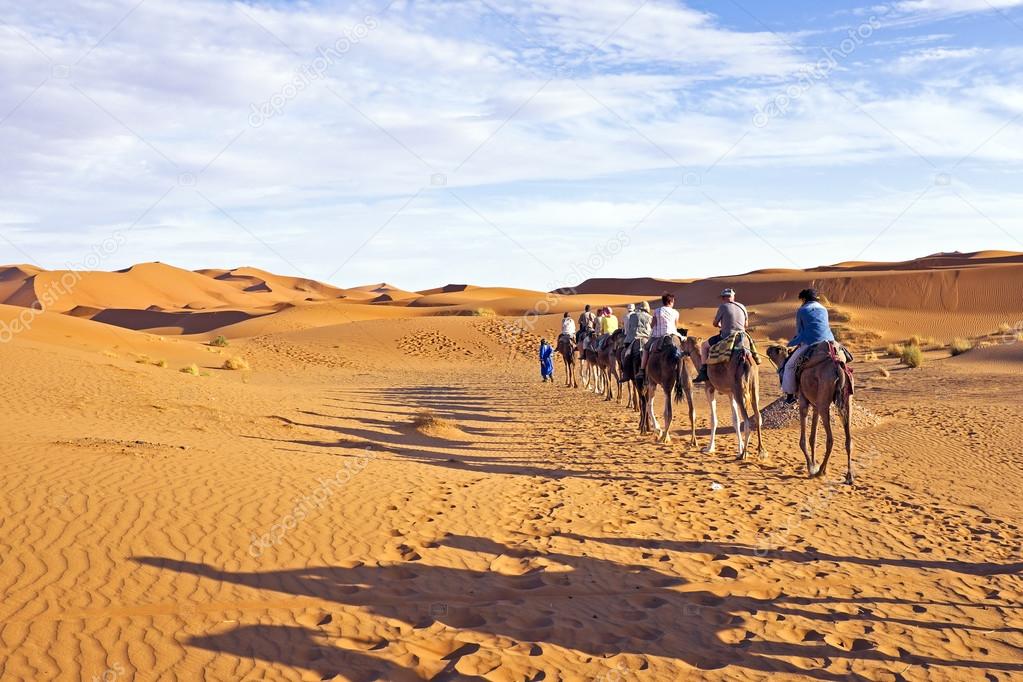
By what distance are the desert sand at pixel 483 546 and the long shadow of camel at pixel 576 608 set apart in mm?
25

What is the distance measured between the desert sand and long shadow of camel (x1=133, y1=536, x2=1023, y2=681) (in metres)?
0.02

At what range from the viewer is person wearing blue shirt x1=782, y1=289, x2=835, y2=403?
12211mm

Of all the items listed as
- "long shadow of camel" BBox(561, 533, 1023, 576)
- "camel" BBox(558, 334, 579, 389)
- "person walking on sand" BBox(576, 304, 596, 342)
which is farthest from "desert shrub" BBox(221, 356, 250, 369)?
"long shadow of camel" BBox(561, 533, 1023, 576)

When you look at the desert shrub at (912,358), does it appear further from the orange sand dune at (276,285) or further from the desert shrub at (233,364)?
the orange sand dune at (276,285)

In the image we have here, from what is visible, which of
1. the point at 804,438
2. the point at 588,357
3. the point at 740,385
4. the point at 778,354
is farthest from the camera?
the point at 588,357

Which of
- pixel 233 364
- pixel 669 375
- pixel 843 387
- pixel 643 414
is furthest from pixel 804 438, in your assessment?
pixel 233 364

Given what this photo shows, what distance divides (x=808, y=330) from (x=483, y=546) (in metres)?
6.62

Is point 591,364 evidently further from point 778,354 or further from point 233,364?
point 233,364

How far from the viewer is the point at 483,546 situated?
8328mm

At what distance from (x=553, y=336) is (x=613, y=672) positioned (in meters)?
49.9

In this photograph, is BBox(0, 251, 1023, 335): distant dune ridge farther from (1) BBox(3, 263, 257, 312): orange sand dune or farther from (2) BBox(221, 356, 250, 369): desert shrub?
(2) BBox(221, 356, 250, 369): desert shrub

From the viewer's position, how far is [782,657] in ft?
19.3

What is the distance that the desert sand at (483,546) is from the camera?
582 centimetres

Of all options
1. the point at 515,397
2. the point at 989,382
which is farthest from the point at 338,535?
the point at 989,382
